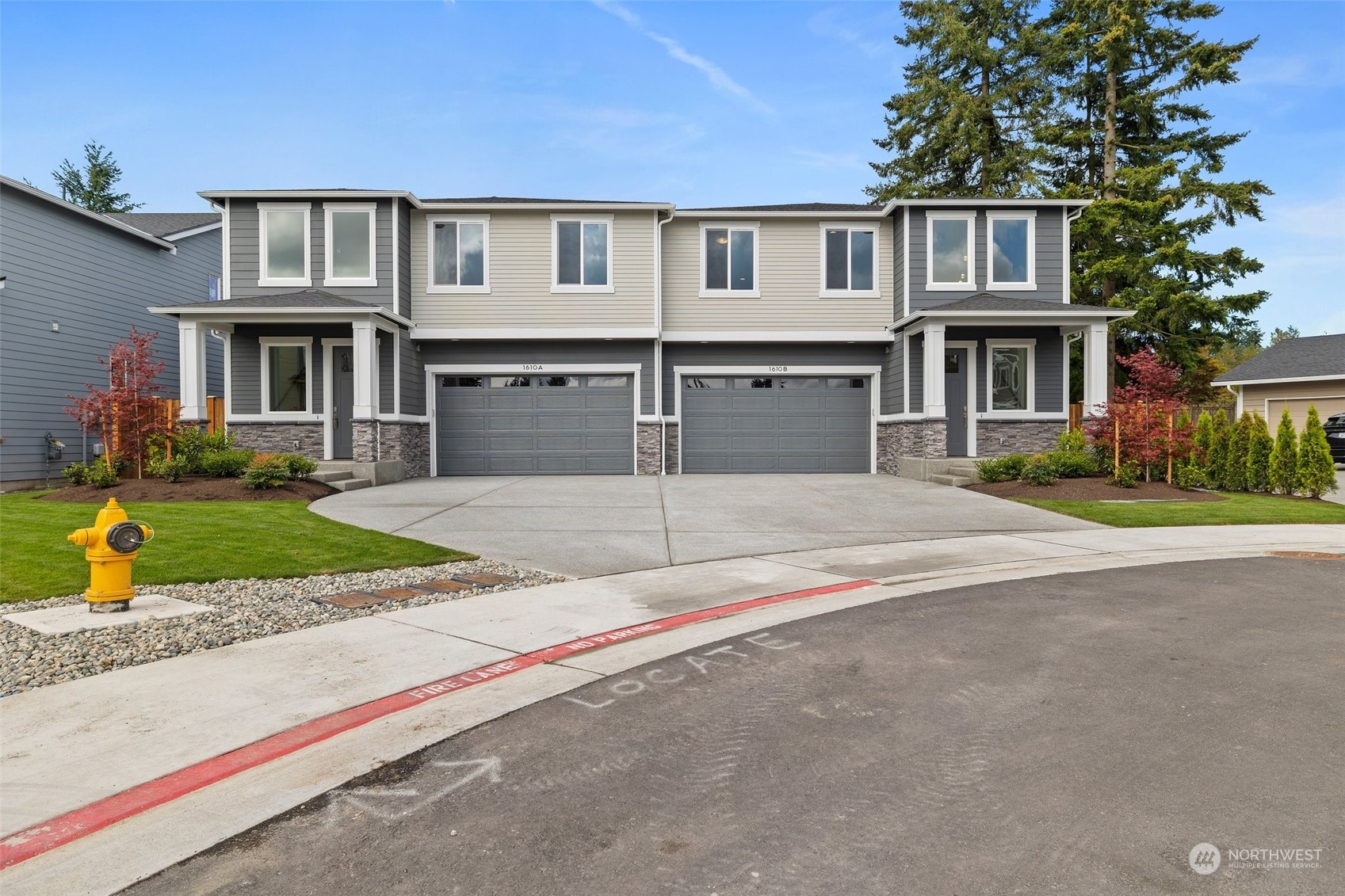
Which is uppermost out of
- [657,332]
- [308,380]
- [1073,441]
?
[657,332]

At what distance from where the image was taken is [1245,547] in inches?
379

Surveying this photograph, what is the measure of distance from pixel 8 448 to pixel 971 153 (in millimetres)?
32243

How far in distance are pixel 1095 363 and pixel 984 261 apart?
3.80 meters

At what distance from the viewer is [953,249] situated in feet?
65.4

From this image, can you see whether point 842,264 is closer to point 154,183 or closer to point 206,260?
point 206,260

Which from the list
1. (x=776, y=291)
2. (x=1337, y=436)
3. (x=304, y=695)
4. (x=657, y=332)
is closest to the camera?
(x=304, y=695)

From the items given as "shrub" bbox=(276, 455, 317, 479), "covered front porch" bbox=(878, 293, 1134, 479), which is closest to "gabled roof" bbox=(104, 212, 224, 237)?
"shrub" bbox=(276, 455, 317, 479)

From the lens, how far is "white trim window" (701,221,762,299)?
804 inches

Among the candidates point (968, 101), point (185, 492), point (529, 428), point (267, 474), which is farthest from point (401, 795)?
point (968, 101)

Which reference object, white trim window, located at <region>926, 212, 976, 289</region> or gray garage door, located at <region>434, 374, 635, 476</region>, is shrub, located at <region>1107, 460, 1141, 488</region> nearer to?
white trim window, located at <region>926, 212, 976, 289</region>

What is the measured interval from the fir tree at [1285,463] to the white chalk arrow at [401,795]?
660 inches

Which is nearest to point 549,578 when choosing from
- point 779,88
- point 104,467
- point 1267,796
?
point 1267,796

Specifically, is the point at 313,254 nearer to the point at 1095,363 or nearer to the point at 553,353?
the point at 553,353

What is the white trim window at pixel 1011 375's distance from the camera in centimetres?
1966
